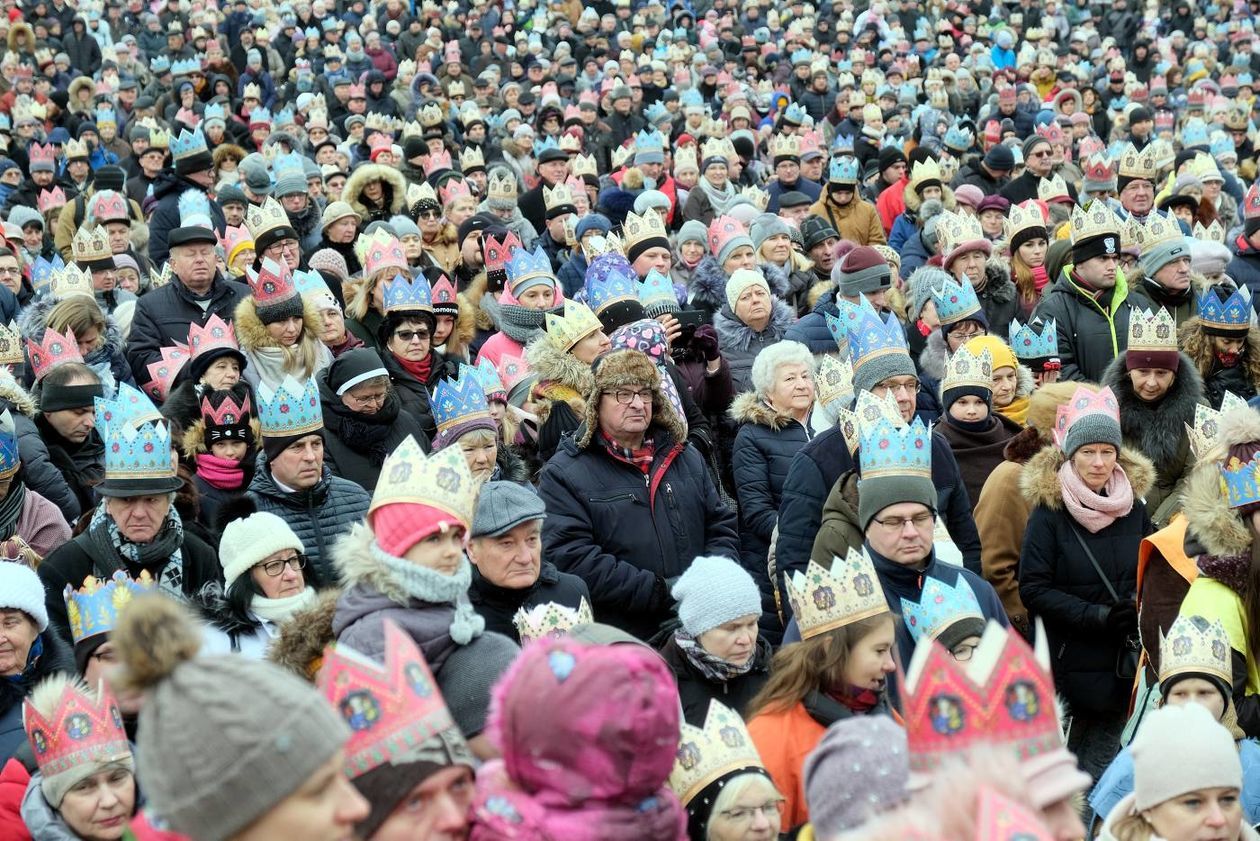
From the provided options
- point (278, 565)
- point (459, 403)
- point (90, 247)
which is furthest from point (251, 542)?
point (90, 247)

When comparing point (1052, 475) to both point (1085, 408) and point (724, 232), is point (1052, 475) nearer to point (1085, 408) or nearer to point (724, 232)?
point (1085, 408)

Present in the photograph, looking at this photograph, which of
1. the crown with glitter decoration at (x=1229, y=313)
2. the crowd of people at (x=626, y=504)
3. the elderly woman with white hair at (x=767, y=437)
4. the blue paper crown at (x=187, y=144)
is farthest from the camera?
the blue paper crown at (x=187, y=144)

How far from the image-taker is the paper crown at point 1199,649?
4.96m

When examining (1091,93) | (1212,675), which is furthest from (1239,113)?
(1212,675)

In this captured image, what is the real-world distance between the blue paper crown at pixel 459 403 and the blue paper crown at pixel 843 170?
7.10m

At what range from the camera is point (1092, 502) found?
6199mm

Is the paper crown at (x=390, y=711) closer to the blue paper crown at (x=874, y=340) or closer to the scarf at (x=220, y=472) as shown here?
the scarf at (x=220, y=472)

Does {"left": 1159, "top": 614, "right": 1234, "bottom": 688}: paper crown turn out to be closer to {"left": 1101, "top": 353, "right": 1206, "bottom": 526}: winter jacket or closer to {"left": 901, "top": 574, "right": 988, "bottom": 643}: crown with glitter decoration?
{"left": 901, "top": 574, "right": 988, "bottom": 643}: crown with glitter decoration

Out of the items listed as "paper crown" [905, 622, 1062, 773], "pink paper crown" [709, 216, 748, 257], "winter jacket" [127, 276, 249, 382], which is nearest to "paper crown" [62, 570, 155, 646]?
"paper crown" [905, 622, 1062, 773]

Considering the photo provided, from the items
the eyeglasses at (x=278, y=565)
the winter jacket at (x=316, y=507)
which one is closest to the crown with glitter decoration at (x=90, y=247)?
the winter jacket at (x=316, y=507)

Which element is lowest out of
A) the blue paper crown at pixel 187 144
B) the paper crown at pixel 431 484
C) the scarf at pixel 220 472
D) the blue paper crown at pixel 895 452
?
the blue paper crown at pixel 187 144

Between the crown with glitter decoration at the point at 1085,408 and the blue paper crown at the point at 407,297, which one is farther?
the blue paper crown at the point at 407,297

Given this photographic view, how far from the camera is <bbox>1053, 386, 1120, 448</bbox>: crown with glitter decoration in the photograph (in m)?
6.37

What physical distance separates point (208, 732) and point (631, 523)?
3.57 m
